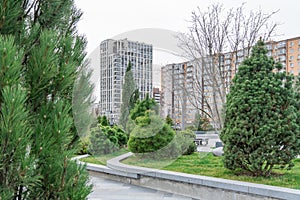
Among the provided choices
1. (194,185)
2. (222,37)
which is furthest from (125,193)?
(222,37)

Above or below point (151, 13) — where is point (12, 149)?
below

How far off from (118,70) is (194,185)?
1.68 metres

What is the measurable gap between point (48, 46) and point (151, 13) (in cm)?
282

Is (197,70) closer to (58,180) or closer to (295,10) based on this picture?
(295,10)

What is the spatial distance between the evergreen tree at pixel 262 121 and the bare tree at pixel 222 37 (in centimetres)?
367

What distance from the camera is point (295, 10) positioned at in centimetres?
874

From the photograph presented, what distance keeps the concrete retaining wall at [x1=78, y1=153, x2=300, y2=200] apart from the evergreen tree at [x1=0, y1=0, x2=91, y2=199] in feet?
8.34

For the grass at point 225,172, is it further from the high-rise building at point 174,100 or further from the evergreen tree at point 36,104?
the evergreen tree at point 36,104

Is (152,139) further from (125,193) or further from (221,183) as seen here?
(221,183)

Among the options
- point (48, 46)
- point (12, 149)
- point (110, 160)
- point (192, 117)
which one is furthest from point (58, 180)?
point (110, 160)

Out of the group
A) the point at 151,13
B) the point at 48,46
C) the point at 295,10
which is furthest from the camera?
the point at 295,10

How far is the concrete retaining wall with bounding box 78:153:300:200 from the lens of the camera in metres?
3.15

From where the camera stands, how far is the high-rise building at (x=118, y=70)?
3480mm

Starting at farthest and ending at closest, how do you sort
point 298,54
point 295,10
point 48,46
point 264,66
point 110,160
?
point 298,54 → point 295,10 → point 110,160 → point 264,66 → point 48,46
